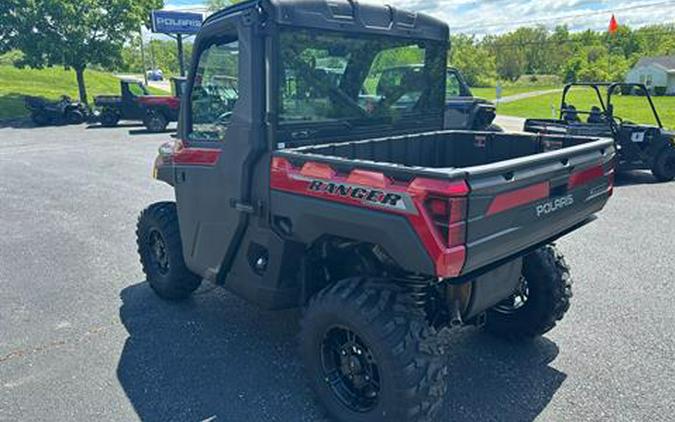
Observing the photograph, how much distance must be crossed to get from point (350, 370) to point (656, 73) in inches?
2613

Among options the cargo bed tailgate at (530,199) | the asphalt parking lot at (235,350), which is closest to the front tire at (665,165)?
the asphalt parking lot at (235,350)

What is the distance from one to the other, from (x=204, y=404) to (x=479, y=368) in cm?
182

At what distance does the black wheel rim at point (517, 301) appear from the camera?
147 inches

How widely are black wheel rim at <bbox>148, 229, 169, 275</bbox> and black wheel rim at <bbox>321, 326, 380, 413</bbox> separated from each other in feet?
6.77

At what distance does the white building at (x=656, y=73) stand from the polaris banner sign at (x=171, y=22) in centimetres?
4809

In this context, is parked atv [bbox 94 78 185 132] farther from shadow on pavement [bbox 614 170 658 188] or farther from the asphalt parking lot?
shadow on pavement [bbox 614 170 658 188]

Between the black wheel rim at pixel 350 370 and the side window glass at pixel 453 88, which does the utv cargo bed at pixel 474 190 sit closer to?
the black wheel rim at pixel 350 370

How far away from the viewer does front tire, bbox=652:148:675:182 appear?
920 centimetres

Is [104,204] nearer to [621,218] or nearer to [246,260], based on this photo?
[246,260]

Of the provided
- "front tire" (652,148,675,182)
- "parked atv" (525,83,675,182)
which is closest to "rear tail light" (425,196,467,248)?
"parked atv" (525,83,675,182)

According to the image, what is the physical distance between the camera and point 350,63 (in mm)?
3439

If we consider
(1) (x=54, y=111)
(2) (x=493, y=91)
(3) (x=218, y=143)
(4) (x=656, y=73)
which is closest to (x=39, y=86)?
(1) (x=54, y=111)

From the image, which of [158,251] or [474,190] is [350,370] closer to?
[474,190]

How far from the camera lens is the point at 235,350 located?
12.0 ft
